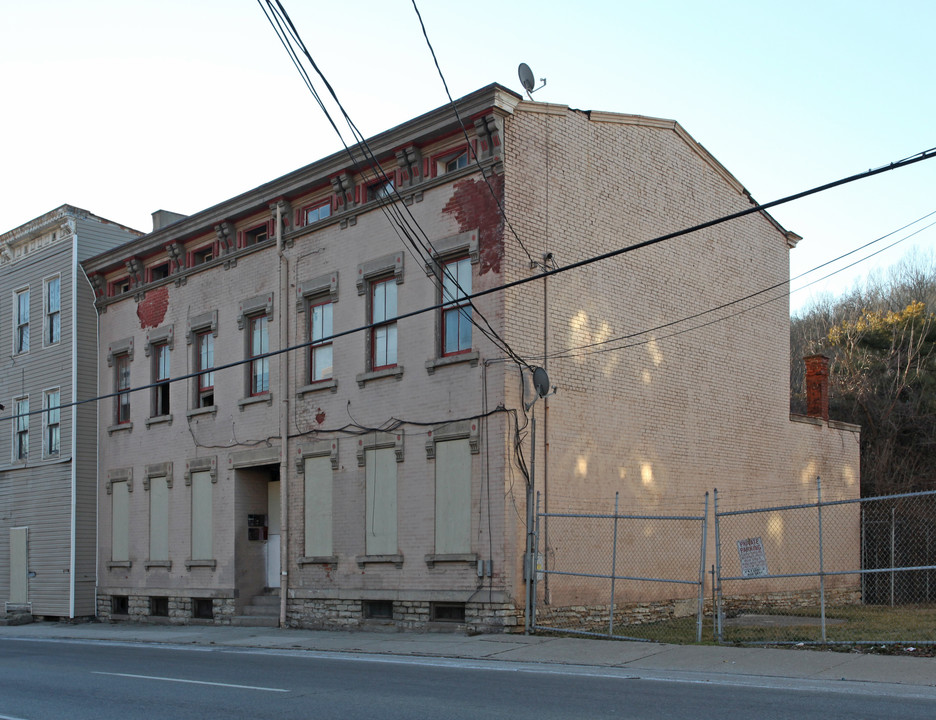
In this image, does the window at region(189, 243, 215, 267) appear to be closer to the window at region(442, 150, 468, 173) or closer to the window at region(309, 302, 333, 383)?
the window at region(309, 302, 333, 383)

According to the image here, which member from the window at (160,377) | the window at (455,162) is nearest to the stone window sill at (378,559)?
the window at (455,162)

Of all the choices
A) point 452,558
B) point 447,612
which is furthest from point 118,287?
point 447,612

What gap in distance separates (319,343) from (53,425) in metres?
10.7

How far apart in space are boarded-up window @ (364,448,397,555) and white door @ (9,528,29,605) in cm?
1323

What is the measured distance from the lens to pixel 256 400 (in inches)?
901

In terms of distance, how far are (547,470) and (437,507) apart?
218 centimetres

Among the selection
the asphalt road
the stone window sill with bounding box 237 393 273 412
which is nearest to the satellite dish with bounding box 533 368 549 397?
the asphalt road

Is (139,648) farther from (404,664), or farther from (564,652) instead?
(564,652)

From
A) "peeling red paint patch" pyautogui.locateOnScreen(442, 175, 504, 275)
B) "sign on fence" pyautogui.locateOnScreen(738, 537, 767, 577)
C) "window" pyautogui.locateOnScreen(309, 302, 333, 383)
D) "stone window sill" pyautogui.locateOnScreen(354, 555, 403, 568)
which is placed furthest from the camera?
"window" pyautogui.locateOnScreen(309, 302, 333, 383)

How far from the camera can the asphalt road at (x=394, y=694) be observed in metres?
9.62

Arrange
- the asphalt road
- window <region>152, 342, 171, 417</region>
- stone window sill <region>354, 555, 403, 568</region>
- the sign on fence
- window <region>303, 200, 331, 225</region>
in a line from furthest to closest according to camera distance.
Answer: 1. window <region>152, 342, 171, 417</region>
2. window <region>303, 200, 331, 225</region>
3. stone window sill <region>354, 555, 403, 568</region>
4. the sign on fence
5. the asphalt road

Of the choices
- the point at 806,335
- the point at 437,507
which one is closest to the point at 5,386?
the point at 437,507

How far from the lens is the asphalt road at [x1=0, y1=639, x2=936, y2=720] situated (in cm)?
962

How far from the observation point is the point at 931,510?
2786cm
